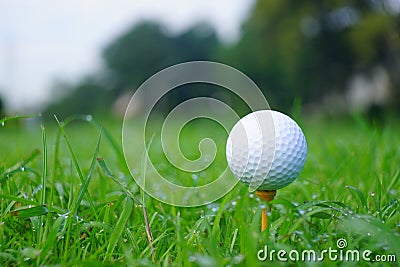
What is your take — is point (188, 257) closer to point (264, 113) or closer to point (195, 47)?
point (264, 113)

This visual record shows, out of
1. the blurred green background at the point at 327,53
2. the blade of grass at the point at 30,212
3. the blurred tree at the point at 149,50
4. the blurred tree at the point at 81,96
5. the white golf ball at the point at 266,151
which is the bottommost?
the blade of grass at the point at 30,212

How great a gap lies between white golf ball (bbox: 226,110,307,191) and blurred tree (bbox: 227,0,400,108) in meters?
10.2

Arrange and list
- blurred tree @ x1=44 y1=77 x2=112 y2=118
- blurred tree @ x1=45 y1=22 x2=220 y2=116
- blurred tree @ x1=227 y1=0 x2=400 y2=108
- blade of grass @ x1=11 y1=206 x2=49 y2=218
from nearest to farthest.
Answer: blade of grass @ x1=11 y1=206 x2=49 y2=218 → blurred tree @ x1=227 y1=0 x2=400 y2=108 → blurred tree @ x1=45 y1=22 x2=220 y2=116 → blurred tree @ x1=44 y1=77 x2=112 y2=118

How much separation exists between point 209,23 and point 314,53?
73.2ft

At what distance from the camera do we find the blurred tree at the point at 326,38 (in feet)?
35.4
